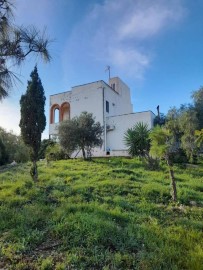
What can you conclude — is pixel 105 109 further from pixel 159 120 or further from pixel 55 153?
pixel 55 153

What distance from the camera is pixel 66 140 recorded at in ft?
65.1

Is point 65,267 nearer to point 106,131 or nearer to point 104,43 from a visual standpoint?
point 104,43

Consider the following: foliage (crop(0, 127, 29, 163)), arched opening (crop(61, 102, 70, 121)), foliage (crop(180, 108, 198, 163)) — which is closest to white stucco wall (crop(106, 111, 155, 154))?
foliage (crop(180, 108, 198, 163))

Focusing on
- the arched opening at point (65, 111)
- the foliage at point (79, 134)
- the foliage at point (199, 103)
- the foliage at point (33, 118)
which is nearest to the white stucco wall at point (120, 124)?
the foliage at point (199, 103)

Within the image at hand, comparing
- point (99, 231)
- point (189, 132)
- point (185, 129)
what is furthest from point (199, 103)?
point (99, 231)

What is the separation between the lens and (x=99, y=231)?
5.02 metres

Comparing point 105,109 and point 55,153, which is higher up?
point 105,109

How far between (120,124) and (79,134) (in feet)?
23.3

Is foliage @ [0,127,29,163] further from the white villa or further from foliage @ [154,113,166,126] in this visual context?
foliage @ [154,113,166,126]

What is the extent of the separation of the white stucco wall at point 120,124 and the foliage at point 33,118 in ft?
49.1

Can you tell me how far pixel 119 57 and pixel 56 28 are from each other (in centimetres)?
259

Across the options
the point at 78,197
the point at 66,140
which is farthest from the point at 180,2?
the point at 66,140

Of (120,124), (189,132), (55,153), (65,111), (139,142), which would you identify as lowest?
(55,153)

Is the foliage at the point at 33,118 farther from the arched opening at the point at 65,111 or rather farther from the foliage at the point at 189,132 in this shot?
the arched opening at the point at 65,111
